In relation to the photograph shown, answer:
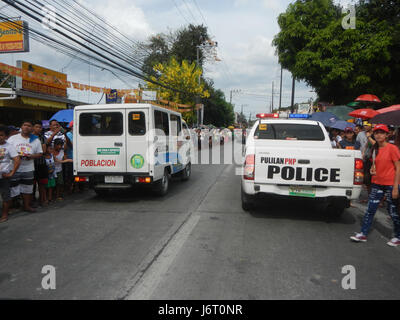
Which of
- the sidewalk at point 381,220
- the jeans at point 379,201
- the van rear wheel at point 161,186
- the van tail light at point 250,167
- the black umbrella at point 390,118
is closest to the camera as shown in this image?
the jeans at point 379,201

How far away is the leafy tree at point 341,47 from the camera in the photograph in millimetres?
14859

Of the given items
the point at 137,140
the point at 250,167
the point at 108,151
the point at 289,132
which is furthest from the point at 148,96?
the point at 250,167

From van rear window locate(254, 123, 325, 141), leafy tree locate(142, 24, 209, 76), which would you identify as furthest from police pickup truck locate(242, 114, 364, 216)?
leafy tree locate(142, 24, 209, 76)

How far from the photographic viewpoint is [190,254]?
4203mm

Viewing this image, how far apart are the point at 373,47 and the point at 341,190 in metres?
11.8

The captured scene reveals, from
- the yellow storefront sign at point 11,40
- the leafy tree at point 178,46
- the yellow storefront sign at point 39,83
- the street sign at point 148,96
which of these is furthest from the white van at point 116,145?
the leafy tree at point 178,46

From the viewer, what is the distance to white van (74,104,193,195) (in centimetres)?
724

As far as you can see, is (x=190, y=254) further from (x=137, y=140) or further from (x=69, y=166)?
(x=69, y=166)

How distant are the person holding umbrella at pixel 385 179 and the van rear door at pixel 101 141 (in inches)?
195

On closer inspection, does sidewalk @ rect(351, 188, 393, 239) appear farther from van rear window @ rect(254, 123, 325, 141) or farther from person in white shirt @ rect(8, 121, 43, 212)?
person in white shirt @ rect(8, 121, 43, 212)

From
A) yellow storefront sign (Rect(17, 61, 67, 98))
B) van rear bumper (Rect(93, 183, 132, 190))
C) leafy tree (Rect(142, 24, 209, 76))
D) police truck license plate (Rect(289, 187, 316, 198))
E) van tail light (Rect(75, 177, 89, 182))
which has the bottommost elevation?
van rear bumper (Rect(93, 183, 132, 190))

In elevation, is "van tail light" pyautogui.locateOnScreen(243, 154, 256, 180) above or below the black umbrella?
below

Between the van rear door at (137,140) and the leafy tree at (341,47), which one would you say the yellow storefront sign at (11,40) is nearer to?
the van rear door at (137,140)

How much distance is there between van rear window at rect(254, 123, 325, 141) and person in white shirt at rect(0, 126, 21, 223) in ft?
16.4
